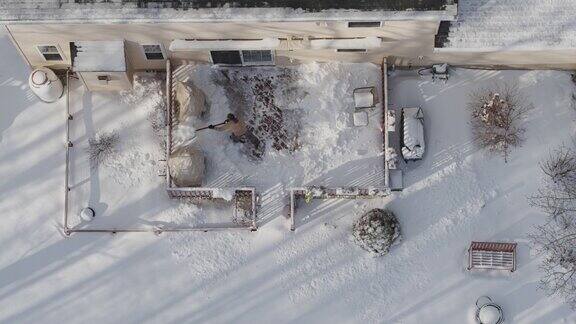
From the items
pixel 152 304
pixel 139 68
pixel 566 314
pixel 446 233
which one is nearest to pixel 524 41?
pixel 446 233

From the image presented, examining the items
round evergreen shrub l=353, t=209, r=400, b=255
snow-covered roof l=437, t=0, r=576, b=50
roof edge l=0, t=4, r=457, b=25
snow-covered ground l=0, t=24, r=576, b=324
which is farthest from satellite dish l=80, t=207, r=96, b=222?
snow-covered roof l=437, t=0, r=576, b=50

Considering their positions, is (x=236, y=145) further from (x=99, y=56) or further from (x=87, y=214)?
(x=87, y=214)

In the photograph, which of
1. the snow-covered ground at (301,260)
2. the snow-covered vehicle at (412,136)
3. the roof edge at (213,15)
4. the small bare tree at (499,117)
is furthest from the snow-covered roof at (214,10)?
the snow-covered ground at (301,260)

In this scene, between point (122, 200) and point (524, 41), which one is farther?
point (122, 200)

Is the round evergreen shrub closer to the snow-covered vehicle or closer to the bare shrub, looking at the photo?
the snow-covered vehicle

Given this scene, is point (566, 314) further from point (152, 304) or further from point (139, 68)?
point (139, 68)

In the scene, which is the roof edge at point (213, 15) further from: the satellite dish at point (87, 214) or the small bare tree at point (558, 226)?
the small bare tree at point (558, 226)
